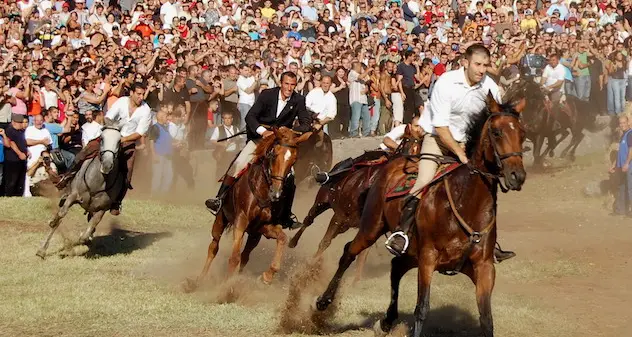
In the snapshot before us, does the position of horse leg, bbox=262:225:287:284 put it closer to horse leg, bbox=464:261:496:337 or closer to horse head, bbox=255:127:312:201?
horse head, bbox=255:127:312:201

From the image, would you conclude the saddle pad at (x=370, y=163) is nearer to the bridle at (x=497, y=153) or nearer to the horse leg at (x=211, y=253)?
the horse leg at (x=211, y=253)

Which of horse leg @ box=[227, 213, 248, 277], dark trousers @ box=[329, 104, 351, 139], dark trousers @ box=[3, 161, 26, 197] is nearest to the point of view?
horse leg @ box=[227, 213, 248, 277]

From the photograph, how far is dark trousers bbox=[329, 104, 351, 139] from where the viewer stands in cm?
2519

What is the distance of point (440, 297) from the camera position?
42.8ft

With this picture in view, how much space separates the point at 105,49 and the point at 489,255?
15.1 metres

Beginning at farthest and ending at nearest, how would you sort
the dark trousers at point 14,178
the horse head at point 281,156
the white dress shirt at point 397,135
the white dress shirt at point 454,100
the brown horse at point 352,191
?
the dark trousers at point 14,178, the white dress shirt at point 397,135, the brown horse at point 352,191, the horse head at point 281,156, the white dress shirt at point 454,100

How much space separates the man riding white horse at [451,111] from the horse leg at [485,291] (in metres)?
0.78

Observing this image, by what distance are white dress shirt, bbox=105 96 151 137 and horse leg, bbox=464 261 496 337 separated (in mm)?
7926

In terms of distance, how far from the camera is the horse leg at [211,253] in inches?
530

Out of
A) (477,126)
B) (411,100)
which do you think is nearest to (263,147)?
(477,126)

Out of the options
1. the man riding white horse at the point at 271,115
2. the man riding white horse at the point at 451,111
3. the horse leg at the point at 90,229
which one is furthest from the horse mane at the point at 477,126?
the horse leg at the point at 90,229

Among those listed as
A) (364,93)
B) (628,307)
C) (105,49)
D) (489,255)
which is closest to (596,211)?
(364,93)

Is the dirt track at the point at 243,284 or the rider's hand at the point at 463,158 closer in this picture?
the rider's hand at the point at 463,158

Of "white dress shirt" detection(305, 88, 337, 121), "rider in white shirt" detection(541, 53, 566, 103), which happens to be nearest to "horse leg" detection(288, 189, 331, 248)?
"white dress shirt" detection(305, 88, 337, 121)
